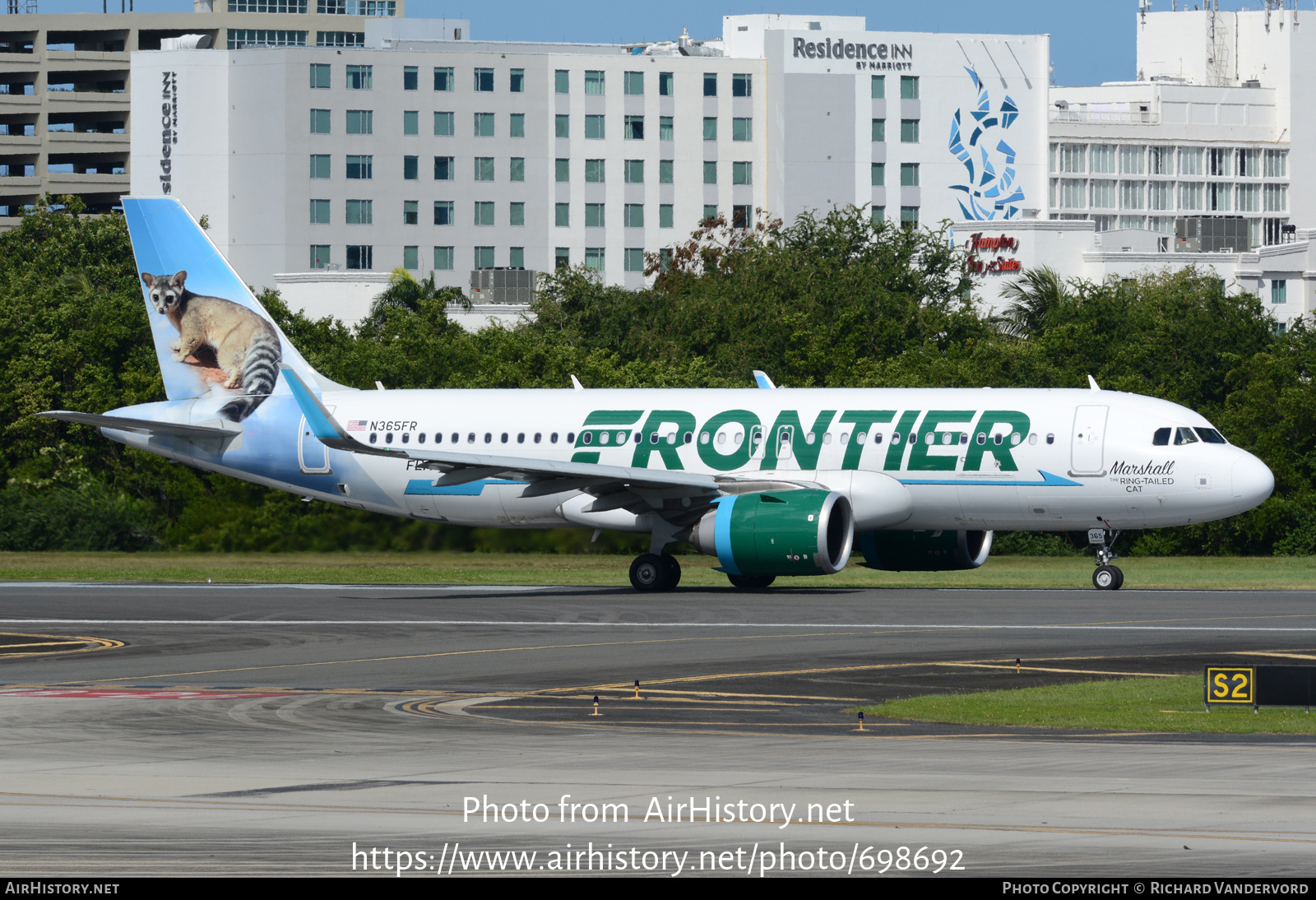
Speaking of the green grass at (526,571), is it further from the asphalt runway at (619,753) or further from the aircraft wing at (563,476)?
the asphalt runway at (619,753)

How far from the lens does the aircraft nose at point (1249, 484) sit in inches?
1613

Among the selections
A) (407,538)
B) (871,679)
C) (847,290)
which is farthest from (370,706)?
(847,290)

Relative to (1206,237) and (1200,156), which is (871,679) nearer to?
(1206,237)

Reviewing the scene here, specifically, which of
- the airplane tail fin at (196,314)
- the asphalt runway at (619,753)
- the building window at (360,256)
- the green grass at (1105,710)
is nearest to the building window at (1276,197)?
the building window at (360,256)

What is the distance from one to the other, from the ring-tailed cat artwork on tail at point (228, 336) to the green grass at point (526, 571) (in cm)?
455

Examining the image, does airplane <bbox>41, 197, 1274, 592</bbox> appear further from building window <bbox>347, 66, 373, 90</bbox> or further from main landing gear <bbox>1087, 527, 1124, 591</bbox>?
building window <bbox>347, 66, 373, 90</bbox>

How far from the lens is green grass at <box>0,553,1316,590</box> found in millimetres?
49812

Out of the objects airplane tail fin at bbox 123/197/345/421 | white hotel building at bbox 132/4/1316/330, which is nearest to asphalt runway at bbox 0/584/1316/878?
airplane tail fin at bbox 123/197/345/421

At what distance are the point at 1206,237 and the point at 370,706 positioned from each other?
480 feet

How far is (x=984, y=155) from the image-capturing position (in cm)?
16938

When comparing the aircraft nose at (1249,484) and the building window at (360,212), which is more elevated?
the building window at (360,212)

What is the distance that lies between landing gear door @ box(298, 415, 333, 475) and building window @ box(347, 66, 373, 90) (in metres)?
113

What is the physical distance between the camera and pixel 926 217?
167750mm

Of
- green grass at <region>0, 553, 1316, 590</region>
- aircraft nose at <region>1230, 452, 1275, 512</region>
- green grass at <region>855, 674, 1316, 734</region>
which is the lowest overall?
green grass at <region>0, 553, 1316, 590</region>
